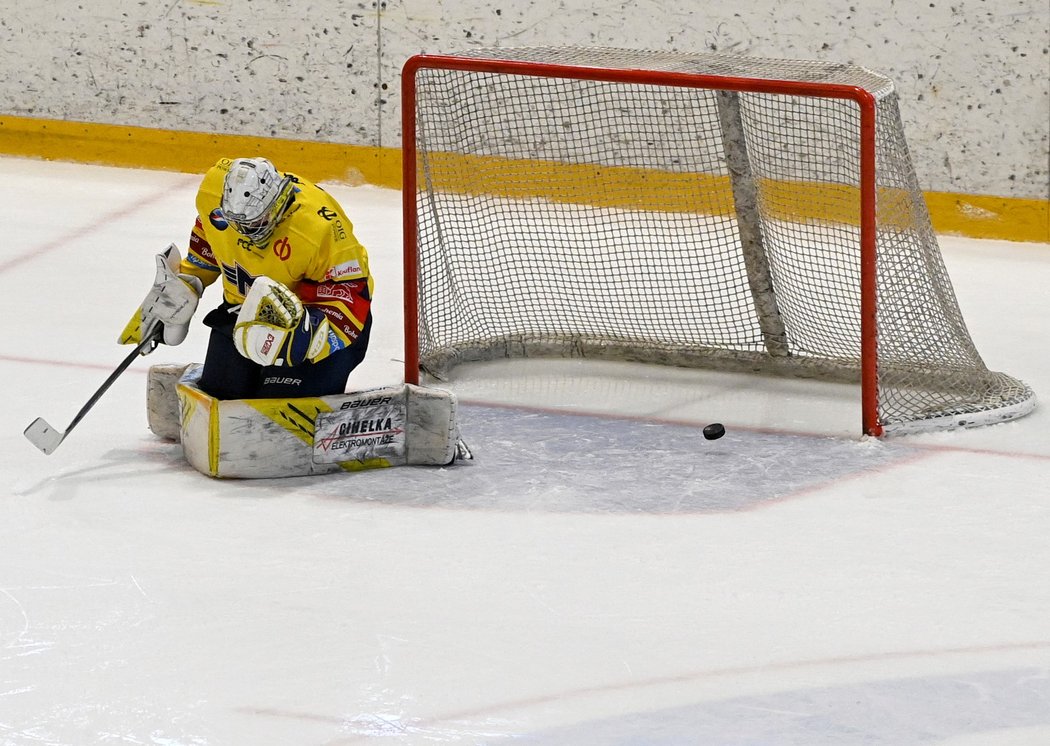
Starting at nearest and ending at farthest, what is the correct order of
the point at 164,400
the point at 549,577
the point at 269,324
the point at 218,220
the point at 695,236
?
the point at 549,577 → the point at 269,324 → the point at 218,220 → the point at 164,400 → the point at 695,236

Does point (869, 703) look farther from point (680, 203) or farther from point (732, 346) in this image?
point (680, 203)

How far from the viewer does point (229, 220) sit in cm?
390

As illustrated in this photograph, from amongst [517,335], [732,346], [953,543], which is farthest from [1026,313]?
[953,543]

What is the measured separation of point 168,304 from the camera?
161 inches

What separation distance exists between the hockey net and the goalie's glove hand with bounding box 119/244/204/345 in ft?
2.20

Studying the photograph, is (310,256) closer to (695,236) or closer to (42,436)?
(42,436)

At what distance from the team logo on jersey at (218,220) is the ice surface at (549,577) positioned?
1.74 ft

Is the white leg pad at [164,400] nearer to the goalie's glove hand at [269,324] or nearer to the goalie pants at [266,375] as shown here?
the goalie pants at [266,375]

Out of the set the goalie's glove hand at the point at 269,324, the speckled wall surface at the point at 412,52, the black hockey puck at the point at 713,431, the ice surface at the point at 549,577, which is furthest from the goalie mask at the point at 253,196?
the speckled wall surface at the point at 412,52

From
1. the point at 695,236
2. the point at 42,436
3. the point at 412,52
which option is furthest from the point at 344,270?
the point at 412,52

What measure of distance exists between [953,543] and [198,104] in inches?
166

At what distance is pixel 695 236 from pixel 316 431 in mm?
1644

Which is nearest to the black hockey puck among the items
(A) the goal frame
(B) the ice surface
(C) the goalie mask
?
(B) the ice surface

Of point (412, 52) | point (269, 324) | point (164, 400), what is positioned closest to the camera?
point (269, 324)
